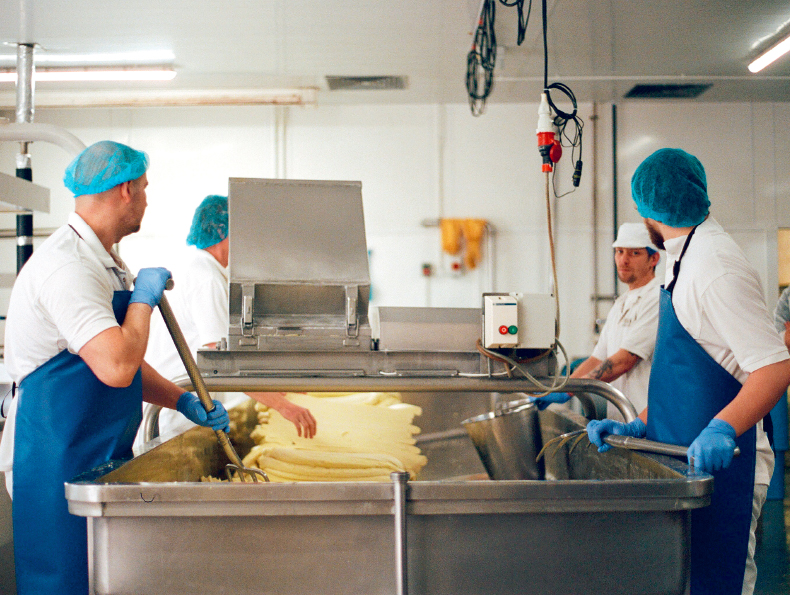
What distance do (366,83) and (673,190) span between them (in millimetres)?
3475

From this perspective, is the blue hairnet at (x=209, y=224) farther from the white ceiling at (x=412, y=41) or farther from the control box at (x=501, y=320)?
the white ceiling at (x=412, y=41)

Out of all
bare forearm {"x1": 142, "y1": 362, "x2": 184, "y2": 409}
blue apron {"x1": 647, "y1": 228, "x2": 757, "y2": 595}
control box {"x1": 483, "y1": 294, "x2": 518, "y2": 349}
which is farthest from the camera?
bare forearm {"x1": 142, "y1": 362, "x2": 184, "y2": 409}

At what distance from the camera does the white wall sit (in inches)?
187

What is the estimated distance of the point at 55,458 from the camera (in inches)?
45.0

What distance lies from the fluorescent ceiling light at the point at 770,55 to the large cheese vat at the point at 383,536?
3.75m

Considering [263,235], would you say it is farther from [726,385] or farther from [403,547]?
[726,385]

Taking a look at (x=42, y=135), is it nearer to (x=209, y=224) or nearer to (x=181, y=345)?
(x=209, y=224)

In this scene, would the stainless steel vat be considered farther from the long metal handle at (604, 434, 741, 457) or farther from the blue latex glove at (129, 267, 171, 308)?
the blue latex glove at (129, 267, 171, 308)

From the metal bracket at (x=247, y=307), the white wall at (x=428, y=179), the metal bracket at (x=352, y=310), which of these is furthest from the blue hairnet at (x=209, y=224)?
the white wall at (x=428, y=179)

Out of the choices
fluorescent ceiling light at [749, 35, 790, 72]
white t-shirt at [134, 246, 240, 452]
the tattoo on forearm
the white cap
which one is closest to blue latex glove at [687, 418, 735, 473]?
the tattoo on forearm

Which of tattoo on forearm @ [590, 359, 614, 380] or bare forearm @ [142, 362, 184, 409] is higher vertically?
bare forearm @ [142, 362, 184, 409]

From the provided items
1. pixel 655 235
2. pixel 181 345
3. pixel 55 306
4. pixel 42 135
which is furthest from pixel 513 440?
pixel 42 135

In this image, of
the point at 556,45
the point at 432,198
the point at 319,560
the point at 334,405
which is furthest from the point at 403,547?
the point at 432,198

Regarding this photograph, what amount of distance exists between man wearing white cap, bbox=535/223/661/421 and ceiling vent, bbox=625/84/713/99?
2331 millimetres
